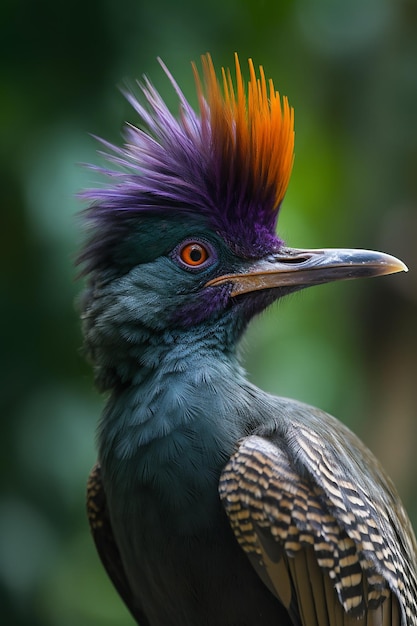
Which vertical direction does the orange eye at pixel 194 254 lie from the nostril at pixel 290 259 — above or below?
below

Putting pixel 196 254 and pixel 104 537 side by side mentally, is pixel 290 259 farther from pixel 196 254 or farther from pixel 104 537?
pixel 104 537

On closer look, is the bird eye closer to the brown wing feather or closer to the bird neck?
the bird neck

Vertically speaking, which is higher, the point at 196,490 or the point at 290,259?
the point at 290,259

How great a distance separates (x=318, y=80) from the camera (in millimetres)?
7570

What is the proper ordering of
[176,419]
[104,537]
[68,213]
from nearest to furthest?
[176,419]
[104,537]
[68,213]

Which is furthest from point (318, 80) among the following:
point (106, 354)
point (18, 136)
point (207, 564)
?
point (207, 564)

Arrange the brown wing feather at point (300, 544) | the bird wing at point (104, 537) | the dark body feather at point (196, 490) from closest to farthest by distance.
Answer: the brown wing feather at point (300, 544) < the dark body feather at point (196, 490) < the bird wing at point (104, 537)

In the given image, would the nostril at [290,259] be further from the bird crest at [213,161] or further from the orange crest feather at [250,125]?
the orange crest feather at [250,125]

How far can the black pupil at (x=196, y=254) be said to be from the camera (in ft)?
12.0

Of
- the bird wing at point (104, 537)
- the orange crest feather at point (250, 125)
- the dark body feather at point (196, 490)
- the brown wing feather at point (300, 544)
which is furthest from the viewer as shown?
the bird wing at point (104, 537)

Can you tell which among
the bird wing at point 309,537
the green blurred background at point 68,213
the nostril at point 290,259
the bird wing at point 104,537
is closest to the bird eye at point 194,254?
the nostril at point 290,259

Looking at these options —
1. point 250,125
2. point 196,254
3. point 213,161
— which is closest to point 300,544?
point 196,254

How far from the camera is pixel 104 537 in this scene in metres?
4.05

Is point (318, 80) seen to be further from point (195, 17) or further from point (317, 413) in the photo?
point (317, 413)
